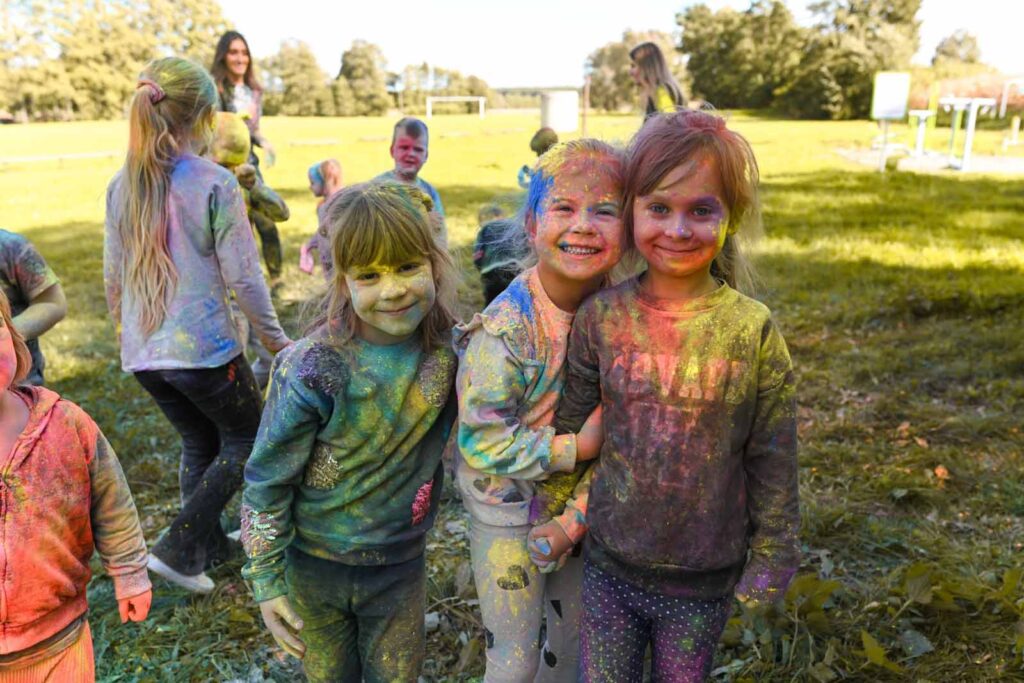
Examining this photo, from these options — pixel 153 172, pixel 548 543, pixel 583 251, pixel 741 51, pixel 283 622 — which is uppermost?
pixel 741 51

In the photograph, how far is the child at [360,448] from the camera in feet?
5.49

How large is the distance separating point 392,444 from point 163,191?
1.45 metres

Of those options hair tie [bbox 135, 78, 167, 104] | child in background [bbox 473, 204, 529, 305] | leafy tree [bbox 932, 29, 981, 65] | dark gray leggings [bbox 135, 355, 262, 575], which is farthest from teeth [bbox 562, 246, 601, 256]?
leafy tree [bbox 932, 29, 981, 65]

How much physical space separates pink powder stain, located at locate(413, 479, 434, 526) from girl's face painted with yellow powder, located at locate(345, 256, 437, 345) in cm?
39

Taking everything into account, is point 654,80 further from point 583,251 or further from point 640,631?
point 640,631

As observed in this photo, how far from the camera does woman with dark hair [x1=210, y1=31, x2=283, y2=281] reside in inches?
204

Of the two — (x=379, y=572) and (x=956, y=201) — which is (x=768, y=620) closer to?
(x=379, y=572)

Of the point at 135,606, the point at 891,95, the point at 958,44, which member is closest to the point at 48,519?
the point at 135,606

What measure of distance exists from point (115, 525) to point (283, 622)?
1.42ft

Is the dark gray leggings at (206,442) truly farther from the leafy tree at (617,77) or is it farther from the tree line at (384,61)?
the leafy tree at (617,77)

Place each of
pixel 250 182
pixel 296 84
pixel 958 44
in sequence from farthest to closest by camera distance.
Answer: pixel 958 44
pixel 296 84
pixel 250 182

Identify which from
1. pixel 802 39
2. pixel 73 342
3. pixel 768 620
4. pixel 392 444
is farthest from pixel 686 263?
pixel 802 39

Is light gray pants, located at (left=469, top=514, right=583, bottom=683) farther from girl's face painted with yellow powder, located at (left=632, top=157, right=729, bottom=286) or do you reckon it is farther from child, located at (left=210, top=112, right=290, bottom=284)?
child, located at (left=210, top=112, right=290, bottom=284)

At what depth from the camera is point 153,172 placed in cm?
255
